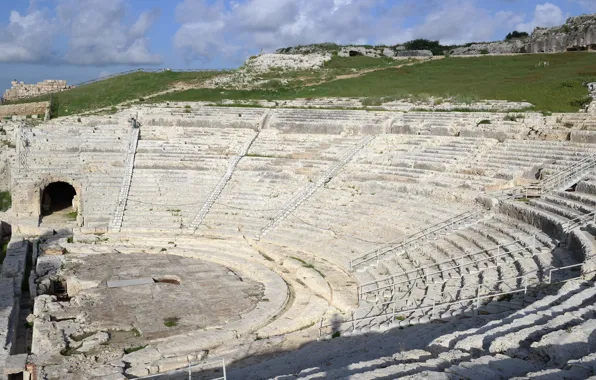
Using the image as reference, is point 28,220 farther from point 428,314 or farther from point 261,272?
point 428,314

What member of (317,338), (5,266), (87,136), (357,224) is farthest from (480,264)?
(87,136)

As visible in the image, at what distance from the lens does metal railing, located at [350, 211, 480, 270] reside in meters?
16.5

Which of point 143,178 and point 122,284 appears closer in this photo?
point 122,284

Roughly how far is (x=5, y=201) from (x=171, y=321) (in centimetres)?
1496

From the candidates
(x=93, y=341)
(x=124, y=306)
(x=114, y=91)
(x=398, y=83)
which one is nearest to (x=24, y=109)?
(x=114, y=91)

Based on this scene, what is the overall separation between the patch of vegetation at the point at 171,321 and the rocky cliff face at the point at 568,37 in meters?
34.4

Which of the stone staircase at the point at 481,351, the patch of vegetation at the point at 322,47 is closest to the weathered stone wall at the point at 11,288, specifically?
the stone staircase at the point at 481,351

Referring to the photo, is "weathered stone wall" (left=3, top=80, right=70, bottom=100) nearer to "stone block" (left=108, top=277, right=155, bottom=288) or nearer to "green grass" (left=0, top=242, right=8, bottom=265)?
"green grass" (left=0, top=242, right=8, bottom=265)

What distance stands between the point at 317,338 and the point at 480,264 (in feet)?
14.7

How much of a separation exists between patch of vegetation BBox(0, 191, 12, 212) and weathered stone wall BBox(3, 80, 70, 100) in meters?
13.2

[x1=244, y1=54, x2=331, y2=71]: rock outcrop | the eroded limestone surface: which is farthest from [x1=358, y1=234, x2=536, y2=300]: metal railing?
[x1=244, y1=54, x2=331, y2=71]: rock outcrop

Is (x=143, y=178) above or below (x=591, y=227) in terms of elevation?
above

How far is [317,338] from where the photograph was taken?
11906 mm

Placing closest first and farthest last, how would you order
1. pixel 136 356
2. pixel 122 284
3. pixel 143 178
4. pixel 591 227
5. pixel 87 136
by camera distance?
pixel 136 356
pixel 591 227
pixel 122 284
pixel 143 178
pixel 87 136
